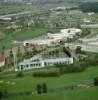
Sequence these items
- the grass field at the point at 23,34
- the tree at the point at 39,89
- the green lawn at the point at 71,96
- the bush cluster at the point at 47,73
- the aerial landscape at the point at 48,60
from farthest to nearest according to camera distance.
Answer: the grass field at the point at 23,34 < the bush cluster at the point at 47,73 < the aerial landscape at the point at 48,60 < the tree at the point at 39,89 < the green lawn at the point at 71,96

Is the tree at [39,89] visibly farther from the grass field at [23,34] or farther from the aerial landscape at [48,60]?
the grass field at [23,34]

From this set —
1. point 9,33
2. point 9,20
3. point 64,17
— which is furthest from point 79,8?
point 9,33

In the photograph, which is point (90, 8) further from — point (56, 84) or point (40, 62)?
point (56, 84)

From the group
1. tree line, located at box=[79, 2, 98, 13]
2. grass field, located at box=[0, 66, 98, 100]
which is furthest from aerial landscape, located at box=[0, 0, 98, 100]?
tree line, located at box=[79, 2, 98, 13]

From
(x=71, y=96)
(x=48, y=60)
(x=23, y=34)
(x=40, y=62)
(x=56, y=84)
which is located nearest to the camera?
(x=71, y=96)

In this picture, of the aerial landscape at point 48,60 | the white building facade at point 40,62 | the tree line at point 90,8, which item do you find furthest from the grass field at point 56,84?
the tree line at point 90,8

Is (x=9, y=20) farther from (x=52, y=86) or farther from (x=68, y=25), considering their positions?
(x=52, y=86)

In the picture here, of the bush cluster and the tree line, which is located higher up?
the bush cluster

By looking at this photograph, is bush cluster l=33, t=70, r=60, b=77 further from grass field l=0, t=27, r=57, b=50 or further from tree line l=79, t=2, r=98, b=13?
tree line l=79, t=2, r=98, b=13

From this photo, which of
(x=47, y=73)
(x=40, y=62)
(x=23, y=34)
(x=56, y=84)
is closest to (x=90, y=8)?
(x=23, y=34)
